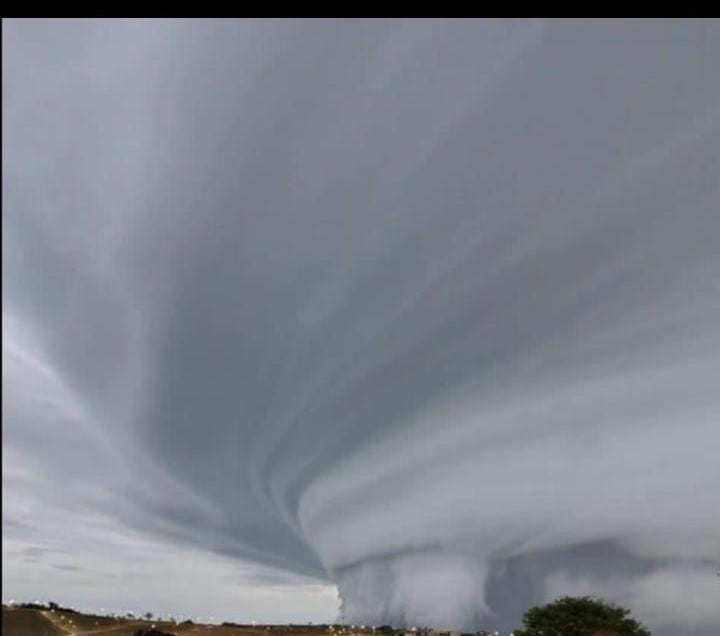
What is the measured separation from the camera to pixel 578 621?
11506 centimetres

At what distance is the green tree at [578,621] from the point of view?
113 metres

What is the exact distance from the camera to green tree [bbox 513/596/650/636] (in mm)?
113375
